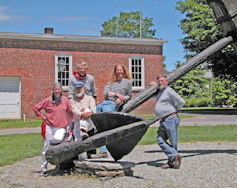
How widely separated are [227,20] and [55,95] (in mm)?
3376

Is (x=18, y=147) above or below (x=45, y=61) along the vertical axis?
below

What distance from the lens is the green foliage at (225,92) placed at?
35.8 meters

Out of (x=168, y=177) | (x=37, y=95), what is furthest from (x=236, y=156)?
(x=37, y=95)

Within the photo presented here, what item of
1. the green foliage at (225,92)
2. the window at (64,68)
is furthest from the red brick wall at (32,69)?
the green foliage at (225,92)

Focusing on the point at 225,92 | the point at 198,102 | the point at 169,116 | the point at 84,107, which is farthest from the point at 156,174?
the point at 198,102

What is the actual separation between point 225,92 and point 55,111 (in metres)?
33.4

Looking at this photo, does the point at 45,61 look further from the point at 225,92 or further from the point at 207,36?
the point at 225,92

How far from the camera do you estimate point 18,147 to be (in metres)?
9.07

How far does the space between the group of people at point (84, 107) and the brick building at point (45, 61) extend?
42.8 ft

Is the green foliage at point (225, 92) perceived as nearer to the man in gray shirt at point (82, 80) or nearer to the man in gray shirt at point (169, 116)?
the man in gray shirt at point (169, 116)

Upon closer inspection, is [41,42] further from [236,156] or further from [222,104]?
[222,104]

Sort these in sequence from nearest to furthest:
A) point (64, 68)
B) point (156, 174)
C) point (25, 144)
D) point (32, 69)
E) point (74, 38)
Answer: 1. point (156, 174)
2. point (25, 144)
3. point (32, 69)
4. point (74, 38)
5. point (64, 68)

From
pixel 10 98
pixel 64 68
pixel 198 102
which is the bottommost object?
pixel 10 98

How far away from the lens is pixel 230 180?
505cm
